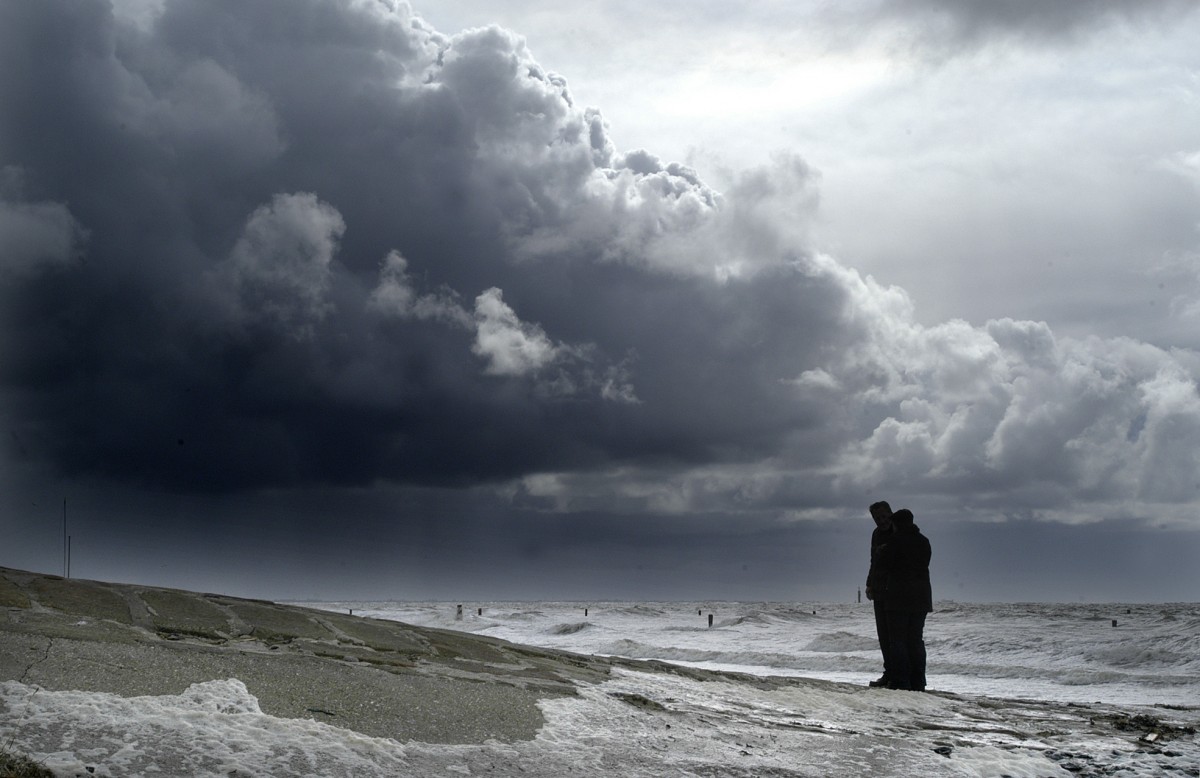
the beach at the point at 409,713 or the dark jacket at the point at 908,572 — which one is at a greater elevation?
the dark jacket at the point at 908,572

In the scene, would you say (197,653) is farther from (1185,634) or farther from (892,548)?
(1185,634)

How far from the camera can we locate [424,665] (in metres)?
9.19

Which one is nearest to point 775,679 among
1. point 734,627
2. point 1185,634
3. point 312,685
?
point 312,685

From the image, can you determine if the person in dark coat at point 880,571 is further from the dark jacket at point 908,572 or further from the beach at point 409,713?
the beach at point 409,713

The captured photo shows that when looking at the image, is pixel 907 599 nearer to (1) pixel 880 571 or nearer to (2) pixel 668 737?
(1) pixel 880 571

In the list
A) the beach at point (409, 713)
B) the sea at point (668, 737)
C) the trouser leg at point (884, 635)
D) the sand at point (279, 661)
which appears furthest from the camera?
the trouser leg at point (884, 635)

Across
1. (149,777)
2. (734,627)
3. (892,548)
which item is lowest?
(734,627)

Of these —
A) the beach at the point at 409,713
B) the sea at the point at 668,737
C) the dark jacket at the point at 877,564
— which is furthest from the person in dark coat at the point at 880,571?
the beach at the point at 409,713

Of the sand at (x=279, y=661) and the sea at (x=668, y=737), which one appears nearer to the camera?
the sea at (x=668, y=737)

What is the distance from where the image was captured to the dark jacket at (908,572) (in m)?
13.7

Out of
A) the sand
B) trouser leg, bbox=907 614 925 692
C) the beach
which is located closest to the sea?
the beach

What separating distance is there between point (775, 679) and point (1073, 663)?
61.3 ft

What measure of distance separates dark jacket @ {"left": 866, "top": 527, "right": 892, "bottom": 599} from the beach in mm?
2347

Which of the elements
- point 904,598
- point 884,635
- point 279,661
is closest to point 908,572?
point 904,598
